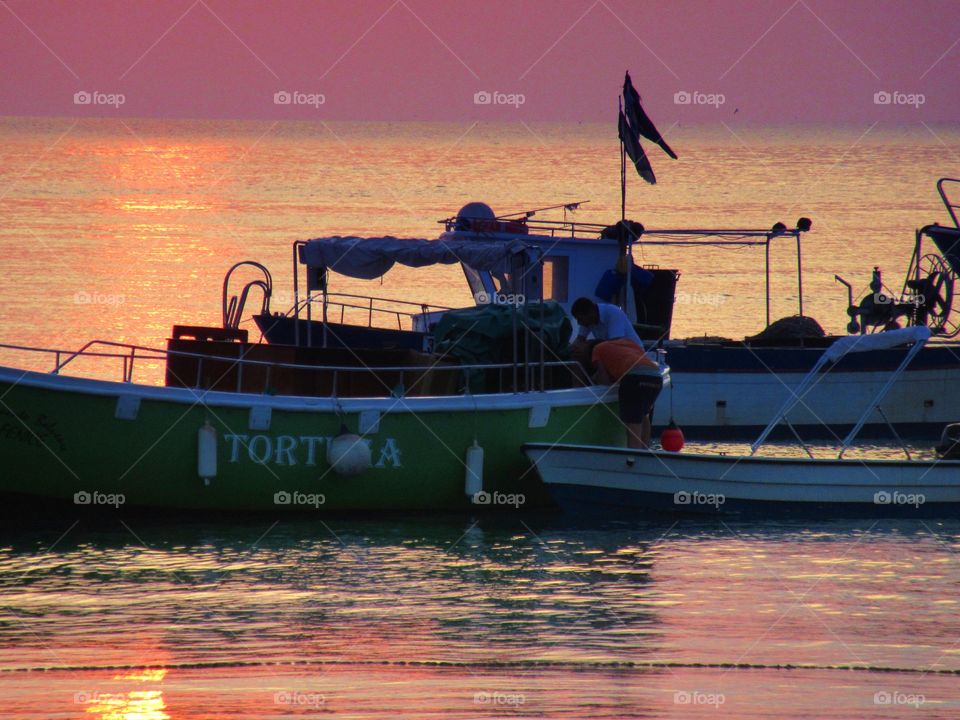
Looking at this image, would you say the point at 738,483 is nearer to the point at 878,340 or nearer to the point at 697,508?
the point at 697,508

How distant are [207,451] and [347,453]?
3.97 ft

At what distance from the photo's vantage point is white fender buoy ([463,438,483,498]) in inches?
551

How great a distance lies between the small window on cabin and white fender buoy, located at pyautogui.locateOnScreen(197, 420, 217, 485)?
6.94m

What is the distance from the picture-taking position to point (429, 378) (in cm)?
1428

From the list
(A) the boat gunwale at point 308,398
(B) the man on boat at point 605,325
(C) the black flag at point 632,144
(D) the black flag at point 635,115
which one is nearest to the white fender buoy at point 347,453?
(A) the boat gunwale at point 308,398

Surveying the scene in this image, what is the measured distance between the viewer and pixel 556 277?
19.5 m

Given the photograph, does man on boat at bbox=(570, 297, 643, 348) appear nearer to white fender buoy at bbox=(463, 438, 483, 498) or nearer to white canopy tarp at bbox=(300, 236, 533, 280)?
white canopy tarp at bbox=(300, 236, 533, 280)

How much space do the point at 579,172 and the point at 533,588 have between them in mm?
102120

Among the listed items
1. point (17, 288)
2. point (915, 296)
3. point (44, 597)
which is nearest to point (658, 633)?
point (44, 597)

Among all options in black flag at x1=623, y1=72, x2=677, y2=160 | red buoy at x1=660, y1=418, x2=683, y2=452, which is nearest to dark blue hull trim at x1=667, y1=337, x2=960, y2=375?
black flag at x1=623, y1=72, x2=677, y2=160

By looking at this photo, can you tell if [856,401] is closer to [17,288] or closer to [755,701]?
[755,701]

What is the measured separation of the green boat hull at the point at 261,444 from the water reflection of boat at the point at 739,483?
1.62 ft

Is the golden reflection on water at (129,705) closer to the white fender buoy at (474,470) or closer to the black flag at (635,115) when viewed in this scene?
the white fender buoy at (474,470)

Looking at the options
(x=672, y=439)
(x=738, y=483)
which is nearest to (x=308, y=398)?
(x=672, y=439)
